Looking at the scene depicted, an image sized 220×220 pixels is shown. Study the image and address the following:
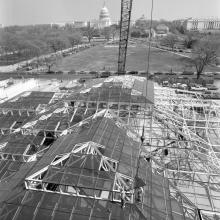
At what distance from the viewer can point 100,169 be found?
10789 mm

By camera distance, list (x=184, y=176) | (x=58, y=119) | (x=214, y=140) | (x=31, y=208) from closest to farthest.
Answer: (x=31, y=208) < (x=184, y=176) < (x=58, y=119) < (x=214, y=140)

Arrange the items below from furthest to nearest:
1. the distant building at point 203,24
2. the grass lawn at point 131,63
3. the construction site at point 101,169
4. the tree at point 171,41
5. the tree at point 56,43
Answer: the distant building at point 203,24, the tree at point 171,41, the tree at point 56,43, the grass lawn at point 131,63, the construction site at point 101,169

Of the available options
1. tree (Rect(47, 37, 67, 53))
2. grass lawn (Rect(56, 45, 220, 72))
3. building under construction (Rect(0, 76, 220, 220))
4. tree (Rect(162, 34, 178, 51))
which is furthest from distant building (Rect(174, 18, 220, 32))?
building under construction (Rect(0, 76, 220, 220))

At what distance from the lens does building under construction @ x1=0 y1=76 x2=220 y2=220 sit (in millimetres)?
9156

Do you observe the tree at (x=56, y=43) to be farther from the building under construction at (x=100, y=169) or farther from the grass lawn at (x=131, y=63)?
the building under construction at (x=100, y=169)

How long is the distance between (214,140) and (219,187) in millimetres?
9293

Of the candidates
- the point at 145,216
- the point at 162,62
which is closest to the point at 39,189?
the point at 145,216

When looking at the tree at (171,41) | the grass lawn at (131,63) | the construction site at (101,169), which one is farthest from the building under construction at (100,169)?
the tree at (171,41)

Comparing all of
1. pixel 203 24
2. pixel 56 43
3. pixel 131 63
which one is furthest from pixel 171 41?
pixel 203 24

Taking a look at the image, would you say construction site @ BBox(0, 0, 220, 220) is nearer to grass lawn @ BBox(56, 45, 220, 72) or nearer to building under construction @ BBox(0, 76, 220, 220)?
building under construction @ BBox(0, 76, 220, 220)

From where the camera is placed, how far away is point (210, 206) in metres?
14.5

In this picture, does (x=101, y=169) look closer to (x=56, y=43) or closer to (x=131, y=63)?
(x=131, y=63)

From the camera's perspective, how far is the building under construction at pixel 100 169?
9156 millimetres

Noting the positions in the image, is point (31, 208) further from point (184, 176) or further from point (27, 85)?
point (27, 85)
